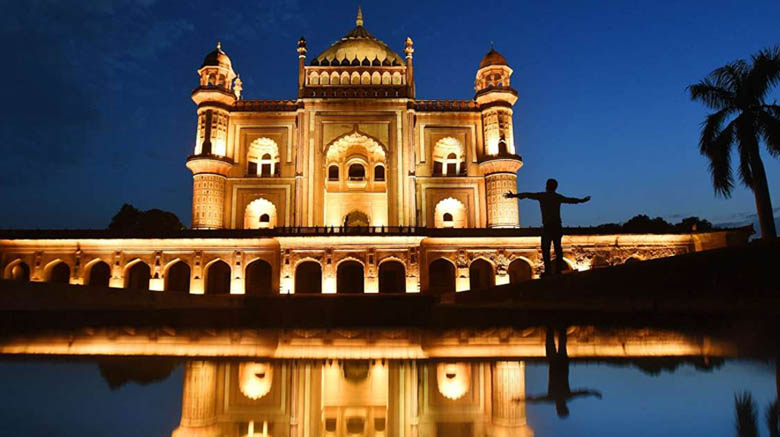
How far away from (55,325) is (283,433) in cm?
598

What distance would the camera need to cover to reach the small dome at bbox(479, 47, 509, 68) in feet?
75.5

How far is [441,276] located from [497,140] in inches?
272

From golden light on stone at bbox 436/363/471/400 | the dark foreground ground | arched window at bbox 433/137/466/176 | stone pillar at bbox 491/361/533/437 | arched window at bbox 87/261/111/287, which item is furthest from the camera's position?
arched window at bbox 433/137/466/176

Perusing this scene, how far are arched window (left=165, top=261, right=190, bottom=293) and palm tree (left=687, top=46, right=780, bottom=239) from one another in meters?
19.7

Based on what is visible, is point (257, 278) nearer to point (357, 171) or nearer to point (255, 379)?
point (357, 171)

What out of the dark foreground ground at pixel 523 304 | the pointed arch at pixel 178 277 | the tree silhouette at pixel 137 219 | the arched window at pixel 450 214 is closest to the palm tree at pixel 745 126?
the dark foreground ground at pixel 523 304

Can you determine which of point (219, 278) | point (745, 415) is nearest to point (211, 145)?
point (219, 278)

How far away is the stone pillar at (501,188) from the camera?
68.3 feet

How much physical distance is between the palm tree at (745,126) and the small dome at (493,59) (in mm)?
13710

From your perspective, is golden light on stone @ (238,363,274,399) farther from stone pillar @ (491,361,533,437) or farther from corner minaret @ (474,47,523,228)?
corner minaret @ (474,47,523,228)

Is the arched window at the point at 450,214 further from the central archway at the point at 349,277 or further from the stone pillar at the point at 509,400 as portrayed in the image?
the stone pillar at the point at 509,400

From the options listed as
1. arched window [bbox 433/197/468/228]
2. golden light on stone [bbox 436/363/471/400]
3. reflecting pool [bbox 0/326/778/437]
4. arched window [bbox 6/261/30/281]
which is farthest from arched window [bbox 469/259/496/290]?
arched window [bbox 6/261/30/281]

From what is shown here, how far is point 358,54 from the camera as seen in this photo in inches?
970

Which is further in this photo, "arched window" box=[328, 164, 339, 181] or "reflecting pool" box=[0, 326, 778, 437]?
"arched window" box=[328, 164, 339, 181]
